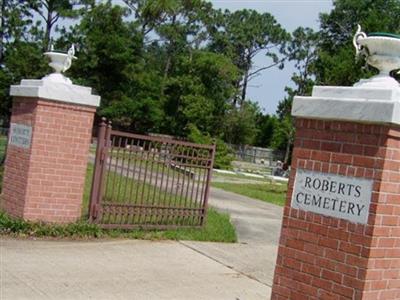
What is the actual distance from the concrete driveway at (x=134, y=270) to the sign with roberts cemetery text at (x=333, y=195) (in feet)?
7.14

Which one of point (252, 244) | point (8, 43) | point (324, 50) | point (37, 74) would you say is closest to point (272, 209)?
point (252, 244)

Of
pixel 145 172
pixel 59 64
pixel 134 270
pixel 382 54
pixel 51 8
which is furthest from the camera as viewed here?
pixel 51 8

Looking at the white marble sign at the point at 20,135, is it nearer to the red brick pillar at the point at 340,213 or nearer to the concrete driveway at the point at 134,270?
the concrete driveway at the point at 134,270

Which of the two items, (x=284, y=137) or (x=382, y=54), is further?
(x=284, y=137)

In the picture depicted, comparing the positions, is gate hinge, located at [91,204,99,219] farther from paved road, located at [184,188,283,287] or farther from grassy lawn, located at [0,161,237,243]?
paved road, located at [184,188,283,287]

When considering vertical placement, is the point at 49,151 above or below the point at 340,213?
below

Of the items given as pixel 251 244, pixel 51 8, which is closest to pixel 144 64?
pixel 51 8

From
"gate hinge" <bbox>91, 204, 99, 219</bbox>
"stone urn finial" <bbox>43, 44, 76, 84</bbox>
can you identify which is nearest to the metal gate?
"gate hinge" <bbox>91, 204, 99, 219</bbox>

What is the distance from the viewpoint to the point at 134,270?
7477 millimetres

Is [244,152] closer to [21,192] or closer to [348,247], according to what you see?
[21,192]

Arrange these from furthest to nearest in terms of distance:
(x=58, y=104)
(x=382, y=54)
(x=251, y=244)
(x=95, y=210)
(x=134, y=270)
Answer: (x=251, y=244), (x=95, y=210), (x=58, y=104), (x=134, y=270), (x=382, y=54)

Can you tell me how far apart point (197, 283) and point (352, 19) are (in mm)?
47373

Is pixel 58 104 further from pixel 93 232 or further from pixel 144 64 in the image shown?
pixel 144 64

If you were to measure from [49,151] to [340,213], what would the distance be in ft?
17.8
